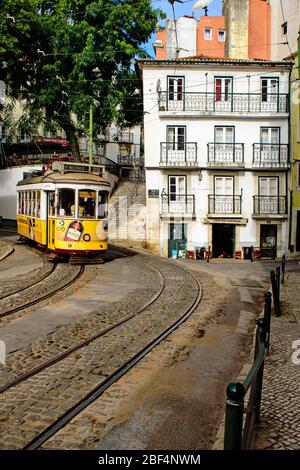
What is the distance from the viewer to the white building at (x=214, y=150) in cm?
2591

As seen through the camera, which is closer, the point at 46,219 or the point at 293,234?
the point at 46,219

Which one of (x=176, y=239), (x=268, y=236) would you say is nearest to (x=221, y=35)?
(x=268, y=236)

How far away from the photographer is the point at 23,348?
734cm

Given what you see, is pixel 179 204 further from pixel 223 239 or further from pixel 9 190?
pixel 9 190

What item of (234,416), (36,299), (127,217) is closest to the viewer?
(234,416)

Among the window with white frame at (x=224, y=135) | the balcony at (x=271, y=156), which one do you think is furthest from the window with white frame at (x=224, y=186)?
the window with white frame at (x=224, y=135)

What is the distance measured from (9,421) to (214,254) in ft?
73.8

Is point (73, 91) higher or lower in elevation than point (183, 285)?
higher

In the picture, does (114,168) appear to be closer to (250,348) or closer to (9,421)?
(250,348)

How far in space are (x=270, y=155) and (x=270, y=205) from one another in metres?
3.00

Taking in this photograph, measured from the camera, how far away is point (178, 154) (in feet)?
85.1

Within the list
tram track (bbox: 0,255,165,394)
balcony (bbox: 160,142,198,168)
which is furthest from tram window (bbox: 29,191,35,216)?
tram track (bbox: 0,255,165,394)

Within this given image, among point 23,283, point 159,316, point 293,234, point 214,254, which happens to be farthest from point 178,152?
point 159,316

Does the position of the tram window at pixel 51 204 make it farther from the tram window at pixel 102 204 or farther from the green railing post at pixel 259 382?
the green railing post at pixel 259 382
